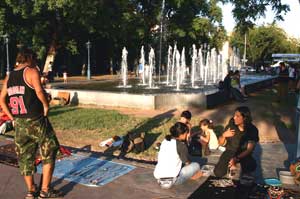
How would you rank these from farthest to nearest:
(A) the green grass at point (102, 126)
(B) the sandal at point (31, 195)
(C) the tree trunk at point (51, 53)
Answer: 1. (C) the tree trunk at point (51, 53)
2. (A) the green grass at point (102, 126)
3. (B) the sandal at point (31, 195)

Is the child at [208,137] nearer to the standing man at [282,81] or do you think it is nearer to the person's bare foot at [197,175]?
the person's bare foot at [197,175]

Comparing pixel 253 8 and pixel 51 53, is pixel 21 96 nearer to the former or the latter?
pixel 253 8

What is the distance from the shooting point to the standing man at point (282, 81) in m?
15.4

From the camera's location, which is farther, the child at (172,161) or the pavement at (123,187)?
the child at (172,161)

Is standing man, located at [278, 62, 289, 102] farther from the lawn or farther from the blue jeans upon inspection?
the blue jeans

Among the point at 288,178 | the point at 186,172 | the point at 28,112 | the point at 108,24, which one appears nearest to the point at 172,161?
the point at 186,172

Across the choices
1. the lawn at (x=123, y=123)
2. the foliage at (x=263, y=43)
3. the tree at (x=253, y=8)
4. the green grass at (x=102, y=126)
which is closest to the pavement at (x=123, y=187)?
the lawn at (x=123, y=123)

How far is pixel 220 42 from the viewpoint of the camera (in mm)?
57656

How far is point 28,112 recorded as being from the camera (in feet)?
14.6

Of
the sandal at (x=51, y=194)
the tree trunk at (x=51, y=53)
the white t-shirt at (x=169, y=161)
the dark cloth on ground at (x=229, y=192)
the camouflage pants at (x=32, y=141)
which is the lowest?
the dark cloth on ground at (x=229, y=192)

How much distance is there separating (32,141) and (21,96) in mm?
557

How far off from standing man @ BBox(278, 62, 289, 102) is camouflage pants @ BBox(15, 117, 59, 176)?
1258 centimetres

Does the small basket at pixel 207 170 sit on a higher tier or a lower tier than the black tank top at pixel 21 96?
lower

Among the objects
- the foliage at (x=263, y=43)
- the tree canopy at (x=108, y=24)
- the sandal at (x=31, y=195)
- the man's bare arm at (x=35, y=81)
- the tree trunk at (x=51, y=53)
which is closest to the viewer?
the man's bare arm at (x=35, y=81)
